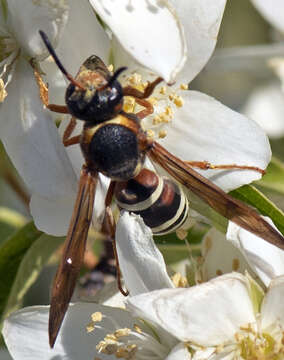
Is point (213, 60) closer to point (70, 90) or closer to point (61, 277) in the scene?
point (70, 90)

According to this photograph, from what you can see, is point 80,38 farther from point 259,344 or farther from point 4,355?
point 4,355

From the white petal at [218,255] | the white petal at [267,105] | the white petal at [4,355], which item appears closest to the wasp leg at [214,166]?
the white petal at [218,255]

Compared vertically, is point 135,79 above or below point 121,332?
above

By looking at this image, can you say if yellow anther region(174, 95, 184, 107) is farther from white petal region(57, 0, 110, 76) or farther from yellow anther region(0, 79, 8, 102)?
yellow anther region(0, 79, 8, 102)

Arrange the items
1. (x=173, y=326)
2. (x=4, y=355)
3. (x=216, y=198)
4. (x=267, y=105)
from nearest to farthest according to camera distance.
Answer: (x=173, y=326), (x=216, y=198), (x=4, y=355), (x=267, y=105)

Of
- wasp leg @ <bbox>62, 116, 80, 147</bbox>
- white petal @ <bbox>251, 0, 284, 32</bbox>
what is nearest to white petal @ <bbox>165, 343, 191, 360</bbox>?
wasp leg @ <bbox>62, 116, 80, 147</bbox>

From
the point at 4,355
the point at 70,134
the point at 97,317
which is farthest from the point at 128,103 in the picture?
the point at 4,355

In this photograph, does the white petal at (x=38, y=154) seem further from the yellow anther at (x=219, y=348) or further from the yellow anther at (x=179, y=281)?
the yellow anther at (x=219, y=348)
